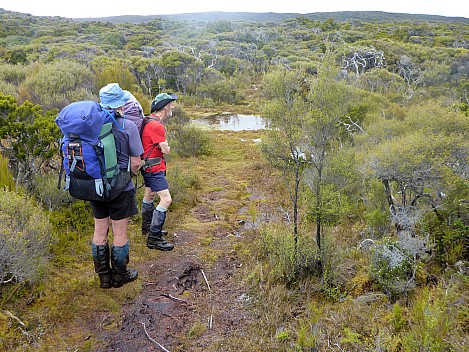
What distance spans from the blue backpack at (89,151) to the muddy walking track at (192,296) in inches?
49.7

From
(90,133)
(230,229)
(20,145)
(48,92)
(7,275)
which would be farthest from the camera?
(48,92)

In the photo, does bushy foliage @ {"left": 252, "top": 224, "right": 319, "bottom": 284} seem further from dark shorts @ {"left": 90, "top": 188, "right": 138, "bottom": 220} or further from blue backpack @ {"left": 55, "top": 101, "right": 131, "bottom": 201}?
blue backpack @ {"left": 55, "top": 101, "right": 131, "bottom": 201}

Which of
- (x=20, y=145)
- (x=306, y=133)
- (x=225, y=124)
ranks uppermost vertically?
(x=306, y=133)

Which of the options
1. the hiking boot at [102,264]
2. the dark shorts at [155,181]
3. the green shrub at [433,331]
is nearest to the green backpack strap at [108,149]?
the hiking boot at [102,264]

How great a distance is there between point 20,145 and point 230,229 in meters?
3.38

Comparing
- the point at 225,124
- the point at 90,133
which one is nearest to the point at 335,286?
the point at 90,133

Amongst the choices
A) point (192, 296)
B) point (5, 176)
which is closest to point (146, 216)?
point (192, 296)

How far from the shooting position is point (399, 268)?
11.9 ft

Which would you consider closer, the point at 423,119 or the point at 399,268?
the point at 399,268

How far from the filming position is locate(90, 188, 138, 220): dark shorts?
141 inches

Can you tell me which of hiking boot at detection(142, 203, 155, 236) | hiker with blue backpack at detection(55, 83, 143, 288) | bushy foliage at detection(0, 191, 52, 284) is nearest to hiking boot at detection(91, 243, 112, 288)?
hiker with blue backpack at detection(55, 83, 143, 288)

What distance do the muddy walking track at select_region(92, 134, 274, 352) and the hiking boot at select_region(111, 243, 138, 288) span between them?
248mm

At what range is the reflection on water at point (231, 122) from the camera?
17.9m

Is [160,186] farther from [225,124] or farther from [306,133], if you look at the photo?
[225,124]
